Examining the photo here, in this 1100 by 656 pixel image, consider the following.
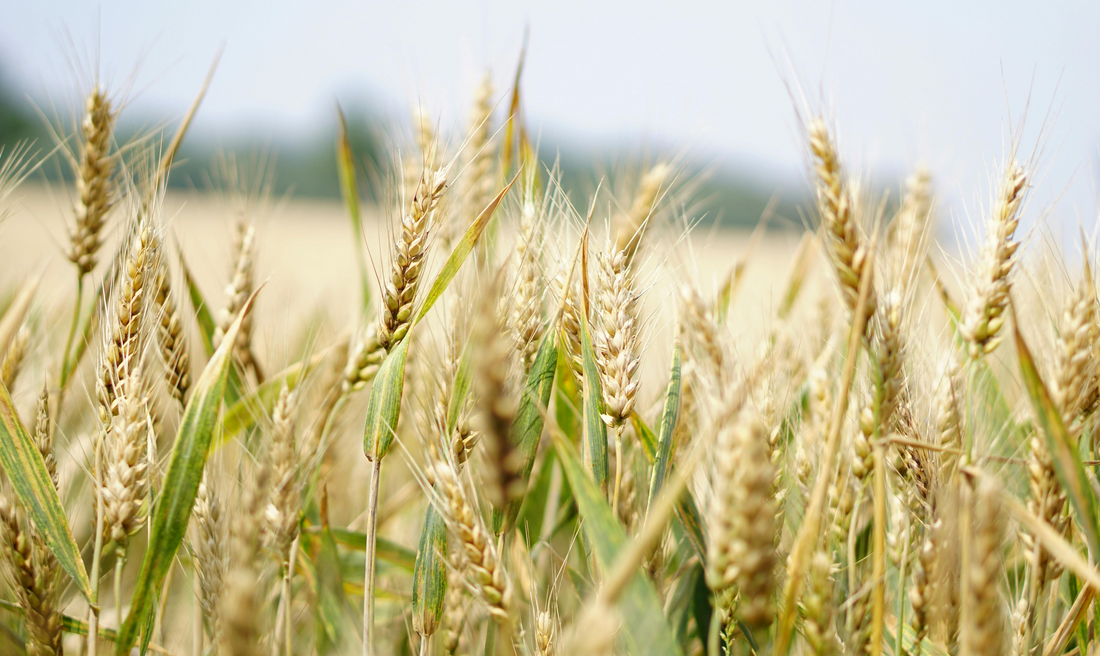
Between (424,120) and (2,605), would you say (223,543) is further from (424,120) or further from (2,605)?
(424,120)

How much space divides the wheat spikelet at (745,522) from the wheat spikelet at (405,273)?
50 cm

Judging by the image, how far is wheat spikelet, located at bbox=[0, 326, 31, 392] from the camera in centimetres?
115

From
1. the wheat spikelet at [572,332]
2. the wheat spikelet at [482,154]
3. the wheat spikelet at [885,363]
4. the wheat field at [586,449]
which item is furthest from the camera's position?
the wheat spikelet at [482,154]

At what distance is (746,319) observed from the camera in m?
1.35

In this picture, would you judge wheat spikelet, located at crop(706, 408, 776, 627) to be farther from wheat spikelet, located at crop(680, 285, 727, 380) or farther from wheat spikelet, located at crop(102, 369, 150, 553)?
wheat spikelet, located at crop(102, 369, 150, 553)

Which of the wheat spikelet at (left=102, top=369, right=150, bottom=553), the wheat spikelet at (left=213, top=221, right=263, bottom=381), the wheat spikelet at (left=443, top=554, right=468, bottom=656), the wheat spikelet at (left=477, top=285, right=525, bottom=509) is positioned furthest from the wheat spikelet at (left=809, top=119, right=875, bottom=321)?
the wheat spikelet at (left=213, top=221, right=263, bottom=381)

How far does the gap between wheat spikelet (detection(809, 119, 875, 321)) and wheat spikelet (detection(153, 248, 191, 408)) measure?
1.07 metres

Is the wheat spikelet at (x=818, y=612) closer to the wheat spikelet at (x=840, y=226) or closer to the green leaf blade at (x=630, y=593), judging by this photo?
→ the green leaf blade at (x=630, y=593)

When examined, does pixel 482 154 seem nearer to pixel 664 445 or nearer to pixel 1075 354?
pixel 664 445

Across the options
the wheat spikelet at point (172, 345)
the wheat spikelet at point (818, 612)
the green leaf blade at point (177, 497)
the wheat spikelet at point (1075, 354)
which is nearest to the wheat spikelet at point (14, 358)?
the wheat spikelet at point (172, 345)

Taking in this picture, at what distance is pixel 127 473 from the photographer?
2.59ft

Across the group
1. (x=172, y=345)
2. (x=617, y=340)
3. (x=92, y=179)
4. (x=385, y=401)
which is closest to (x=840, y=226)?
(x=617, y=340)

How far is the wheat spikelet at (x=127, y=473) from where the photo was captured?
0.79 metres

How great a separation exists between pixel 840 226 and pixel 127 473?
102cm
